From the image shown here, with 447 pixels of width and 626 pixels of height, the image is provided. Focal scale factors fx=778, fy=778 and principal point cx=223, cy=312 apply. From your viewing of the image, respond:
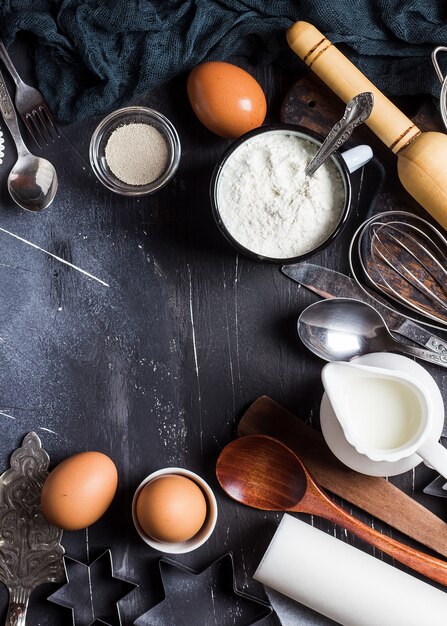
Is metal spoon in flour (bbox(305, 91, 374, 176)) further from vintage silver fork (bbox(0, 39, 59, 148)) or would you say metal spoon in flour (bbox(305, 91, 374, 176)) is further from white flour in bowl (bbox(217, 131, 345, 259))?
vintage silver fork (bbox(0, 39, 59, 148))

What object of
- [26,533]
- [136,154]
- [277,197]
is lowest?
[26,533]

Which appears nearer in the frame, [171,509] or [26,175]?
[171,509]

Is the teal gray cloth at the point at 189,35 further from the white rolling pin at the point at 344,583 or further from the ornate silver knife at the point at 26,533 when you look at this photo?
the white rolling pin at the point at 344,583

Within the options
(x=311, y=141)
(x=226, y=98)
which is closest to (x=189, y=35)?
(x=226, y=98)

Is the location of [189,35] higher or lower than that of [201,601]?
higher

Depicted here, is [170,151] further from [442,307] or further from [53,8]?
[442,307]

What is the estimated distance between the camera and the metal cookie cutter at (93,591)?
3.73 ft

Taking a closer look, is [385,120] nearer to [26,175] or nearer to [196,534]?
[26,175]

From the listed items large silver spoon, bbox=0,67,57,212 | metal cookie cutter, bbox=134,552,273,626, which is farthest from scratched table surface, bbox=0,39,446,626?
metal cookie cutter, bbox=134,552,273,626

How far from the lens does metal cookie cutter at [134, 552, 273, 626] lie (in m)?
1.13

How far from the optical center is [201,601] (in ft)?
3.74

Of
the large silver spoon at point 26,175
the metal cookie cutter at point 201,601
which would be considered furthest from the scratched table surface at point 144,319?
the metal cookie cutter at point 201,601

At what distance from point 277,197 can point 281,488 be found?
419 mm

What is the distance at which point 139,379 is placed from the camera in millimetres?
1175
